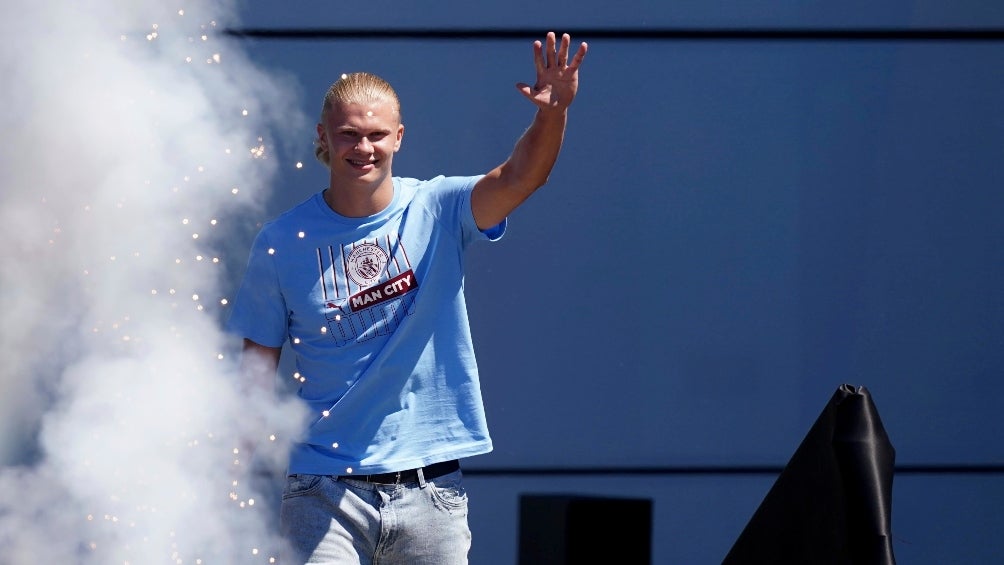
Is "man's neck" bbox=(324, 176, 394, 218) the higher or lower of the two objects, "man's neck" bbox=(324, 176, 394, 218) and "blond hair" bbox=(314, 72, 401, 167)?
the lower

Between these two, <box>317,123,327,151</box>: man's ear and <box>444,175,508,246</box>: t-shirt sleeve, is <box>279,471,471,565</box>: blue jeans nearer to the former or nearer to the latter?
<box>444,175,508,246</box>: t-shirt sleeve

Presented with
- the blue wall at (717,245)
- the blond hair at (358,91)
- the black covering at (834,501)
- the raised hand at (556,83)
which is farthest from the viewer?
the blue wall at (717,245)

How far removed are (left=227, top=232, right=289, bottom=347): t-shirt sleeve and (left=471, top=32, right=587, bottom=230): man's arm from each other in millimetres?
544

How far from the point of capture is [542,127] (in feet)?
8.89

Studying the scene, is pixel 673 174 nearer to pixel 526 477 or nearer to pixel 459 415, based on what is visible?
pixel 526 477

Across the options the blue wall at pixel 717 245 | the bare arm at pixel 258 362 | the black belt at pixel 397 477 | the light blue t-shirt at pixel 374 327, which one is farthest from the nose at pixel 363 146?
the blue wall at pixel 717 245

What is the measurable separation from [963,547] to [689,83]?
1956 mm

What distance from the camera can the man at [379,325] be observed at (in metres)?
2.72

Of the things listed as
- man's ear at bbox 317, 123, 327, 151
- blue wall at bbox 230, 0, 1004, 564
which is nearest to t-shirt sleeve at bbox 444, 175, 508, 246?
man's ear at bbox 317, 123, 327, 151

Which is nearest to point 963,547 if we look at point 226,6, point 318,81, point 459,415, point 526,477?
point 526,477

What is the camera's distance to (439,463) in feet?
9.16

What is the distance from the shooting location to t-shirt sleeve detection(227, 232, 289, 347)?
2.83 meters

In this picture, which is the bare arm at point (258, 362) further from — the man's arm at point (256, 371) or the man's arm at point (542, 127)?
the man's arm at point (542, 127)

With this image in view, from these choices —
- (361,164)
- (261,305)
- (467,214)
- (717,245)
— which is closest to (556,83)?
(467,214)
